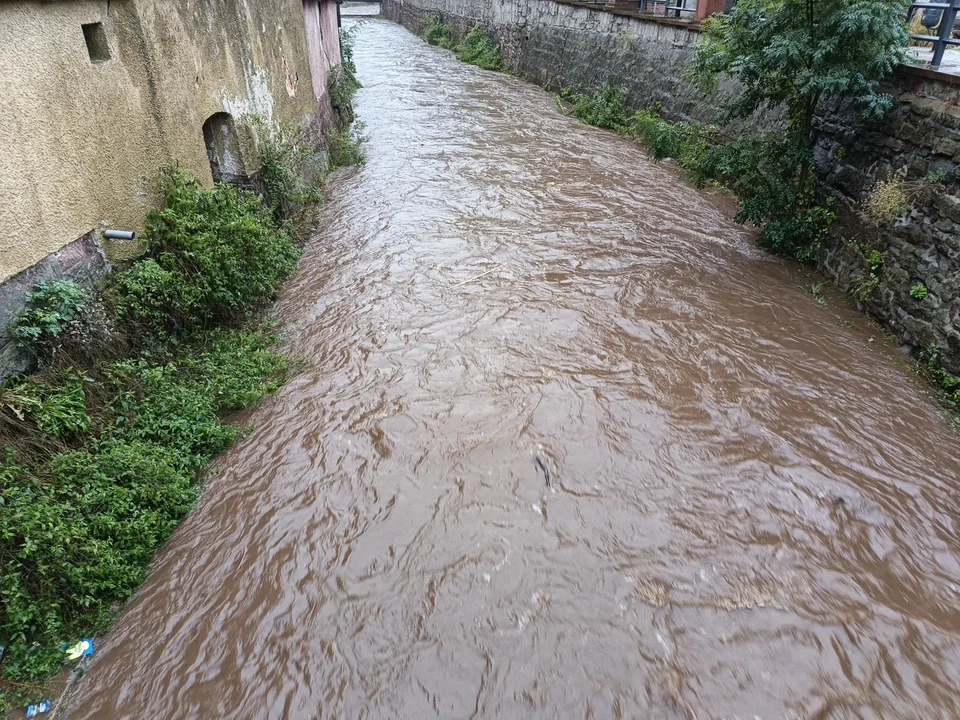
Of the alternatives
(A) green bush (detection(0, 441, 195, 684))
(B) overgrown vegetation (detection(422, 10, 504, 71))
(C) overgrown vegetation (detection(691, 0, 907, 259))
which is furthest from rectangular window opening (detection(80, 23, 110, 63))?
(B) overgrown vegetation (detection(422, 10, 504, 71))

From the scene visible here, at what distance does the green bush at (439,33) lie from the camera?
1053 inches

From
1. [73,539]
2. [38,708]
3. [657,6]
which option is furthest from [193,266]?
[657,6]

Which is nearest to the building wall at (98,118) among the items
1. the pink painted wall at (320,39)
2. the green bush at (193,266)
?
the green bush at (193,266)

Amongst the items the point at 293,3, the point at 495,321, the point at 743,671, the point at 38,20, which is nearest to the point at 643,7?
the point at 293,3

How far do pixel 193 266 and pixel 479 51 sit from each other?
789 inches

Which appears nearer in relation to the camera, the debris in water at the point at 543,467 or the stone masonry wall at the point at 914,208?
the debris in water at the point at 543,467

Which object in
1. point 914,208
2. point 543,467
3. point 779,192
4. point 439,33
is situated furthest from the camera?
point 439,33

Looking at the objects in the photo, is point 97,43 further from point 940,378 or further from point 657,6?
point 657,6

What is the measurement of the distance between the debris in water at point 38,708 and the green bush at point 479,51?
21569mm

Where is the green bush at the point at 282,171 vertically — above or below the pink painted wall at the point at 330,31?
below

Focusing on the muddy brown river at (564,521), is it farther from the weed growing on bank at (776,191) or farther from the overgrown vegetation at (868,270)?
the weed growing on bank at (776,191)

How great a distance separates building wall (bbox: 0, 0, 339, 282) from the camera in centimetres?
380

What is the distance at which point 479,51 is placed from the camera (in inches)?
882

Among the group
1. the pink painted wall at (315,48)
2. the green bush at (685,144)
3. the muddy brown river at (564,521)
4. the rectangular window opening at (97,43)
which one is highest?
the rectangular window opening at (97,43)
